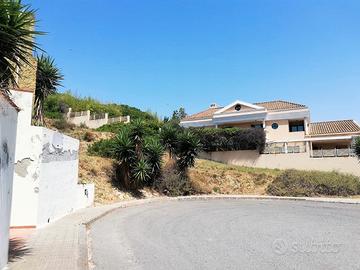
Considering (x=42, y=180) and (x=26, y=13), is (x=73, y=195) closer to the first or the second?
(x=42, y=180)

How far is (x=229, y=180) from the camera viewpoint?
30547 millimetres

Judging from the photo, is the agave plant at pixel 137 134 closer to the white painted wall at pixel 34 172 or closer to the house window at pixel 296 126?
the white painted wall at pixel 34 172

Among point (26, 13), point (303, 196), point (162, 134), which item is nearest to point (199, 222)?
point (26, 13)

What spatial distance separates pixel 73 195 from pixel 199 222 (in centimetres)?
620

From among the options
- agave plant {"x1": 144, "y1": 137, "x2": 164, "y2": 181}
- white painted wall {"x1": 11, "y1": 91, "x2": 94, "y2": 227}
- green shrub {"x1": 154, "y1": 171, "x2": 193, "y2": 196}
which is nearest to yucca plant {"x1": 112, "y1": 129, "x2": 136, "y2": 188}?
agave plant {"x1": 144, "y1": 137, "x2": 164, "y2": 181}

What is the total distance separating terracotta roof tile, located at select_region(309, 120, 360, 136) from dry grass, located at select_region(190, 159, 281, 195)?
45.6ft

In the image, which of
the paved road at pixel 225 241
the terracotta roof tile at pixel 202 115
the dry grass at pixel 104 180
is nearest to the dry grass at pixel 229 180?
the dry grass at pixel 104 180

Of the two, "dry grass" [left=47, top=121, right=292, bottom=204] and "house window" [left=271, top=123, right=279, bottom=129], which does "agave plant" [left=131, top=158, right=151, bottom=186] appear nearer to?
"dry grass" [left=47, top=121, right=292, bottom=204]

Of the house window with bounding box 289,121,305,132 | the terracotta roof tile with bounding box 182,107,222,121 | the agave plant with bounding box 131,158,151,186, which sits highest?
the terracotta roof tile with bounding box 182,107,222,121

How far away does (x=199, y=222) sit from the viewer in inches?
552

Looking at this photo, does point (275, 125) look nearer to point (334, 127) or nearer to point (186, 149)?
point (334, 127)

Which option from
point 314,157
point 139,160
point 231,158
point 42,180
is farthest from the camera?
point 231,158

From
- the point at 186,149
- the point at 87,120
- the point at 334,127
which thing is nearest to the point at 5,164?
the point at 186,149

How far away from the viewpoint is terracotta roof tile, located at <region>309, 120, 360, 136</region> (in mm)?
41094
